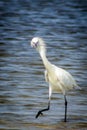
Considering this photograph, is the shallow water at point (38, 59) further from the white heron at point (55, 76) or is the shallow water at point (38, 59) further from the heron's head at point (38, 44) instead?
the heron's head at point (38, 44)

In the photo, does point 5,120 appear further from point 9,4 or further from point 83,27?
point 9,4

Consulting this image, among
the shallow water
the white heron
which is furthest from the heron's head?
the shallow water

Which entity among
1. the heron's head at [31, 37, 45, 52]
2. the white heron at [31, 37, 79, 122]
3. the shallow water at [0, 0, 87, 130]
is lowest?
the shallow water at [0, 0, 87, 130]

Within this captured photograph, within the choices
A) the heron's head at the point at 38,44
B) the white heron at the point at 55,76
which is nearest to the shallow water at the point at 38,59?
the white heron at the point at 55,76

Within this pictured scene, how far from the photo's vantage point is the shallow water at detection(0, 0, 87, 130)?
9.41 metres

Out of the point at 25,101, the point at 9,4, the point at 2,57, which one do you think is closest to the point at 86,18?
the point at 9,4

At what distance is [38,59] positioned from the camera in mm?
13961

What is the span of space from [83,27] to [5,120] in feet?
31.1

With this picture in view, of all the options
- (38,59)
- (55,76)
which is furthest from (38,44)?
(38,59)

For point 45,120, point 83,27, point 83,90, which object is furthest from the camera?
point 83,27

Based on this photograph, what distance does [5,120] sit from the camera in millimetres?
9164

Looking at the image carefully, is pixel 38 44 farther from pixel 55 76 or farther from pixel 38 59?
pixel 38 59

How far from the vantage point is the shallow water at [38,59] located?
9414 millimetres

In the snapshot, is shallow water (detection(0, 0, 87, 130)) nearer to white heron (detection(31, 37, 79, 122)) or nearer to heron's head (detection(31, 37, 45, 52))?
white heron (detection(31, 37, 79, 122))
